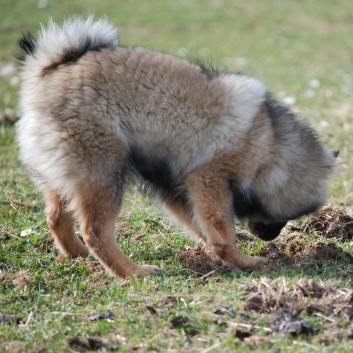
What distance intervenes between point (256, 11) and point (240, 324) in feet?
54.6

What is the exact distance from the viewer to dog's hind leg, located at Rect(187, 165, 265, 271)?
5234 mm

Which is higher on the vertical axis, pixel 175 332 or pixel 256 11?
pixel 175 332

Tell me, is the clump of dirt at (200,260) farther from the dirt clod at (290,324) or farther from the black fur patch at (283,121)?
the dirt clod at (290,324)

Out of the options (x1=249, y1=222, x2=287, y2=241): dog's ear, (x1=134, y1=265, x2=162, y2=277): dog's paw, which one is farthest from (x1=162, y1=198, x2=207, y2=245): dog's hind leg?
(x1=134, y1=265, x2=162, y2=277): dog's paw

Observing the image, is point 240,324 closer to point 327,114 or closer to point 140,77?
point 140,77

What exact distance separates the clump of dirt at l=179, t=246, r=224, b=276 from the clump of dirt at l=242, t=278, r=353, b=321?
34.7 inches

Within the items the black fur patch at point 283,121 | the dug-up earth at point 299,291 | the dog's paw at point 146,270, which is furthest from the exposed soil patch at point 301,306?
A: the black fur patch at point 283,121

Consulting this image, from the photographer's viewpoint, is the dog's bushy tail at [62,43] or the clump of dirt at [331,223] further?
the clump of dirt at [331,223]

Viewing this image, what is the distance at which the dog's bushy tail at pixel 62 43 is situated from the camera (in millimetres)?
5176

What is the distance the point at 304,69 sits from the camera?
47.4 feet

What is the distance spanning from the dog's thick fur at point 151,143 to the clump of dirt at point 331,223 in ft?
1.13

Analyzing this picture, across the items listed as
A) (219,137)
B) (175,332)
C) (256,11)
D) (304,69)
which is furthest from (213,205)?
(256,11)

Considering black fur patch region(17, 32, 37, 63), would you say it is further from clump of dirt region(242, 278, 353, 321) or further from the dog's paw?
clump of dirt region(242, 278, 353, 321)

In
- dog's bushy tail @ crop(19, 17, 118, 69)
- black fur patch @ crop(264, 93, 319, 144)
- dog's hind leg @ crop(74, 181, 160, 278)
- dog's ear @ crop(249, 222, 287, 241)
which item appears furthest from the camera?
dog's ear @ crop(249, 222, 287, 241)
